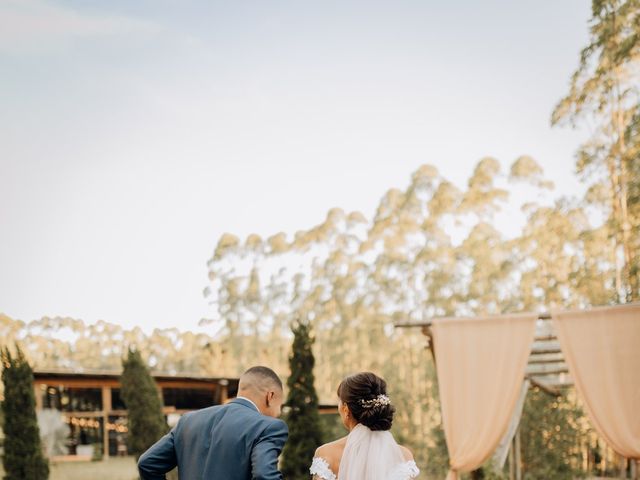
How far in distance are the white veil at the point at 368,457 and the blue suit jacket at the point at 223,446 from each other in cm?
95

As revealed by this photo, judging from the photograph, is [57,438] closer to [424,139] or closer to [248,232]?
[424,139]

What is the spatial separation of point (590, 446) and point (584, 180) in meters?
7.47

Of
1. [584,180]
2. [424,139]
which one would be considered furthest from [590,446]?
[424,139]

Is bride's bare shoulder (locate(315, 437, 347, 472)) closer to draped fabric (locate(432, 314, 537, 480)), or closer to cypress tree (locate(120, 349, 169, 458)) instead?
draped fabric (locate(432, 314, 537, 480))

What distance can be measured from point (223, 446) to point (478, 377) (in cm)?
560

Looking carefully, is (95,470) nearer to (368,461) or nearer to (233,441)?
(368,461)

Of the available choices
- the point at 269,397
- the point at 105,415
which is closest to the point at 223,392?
the point at 105,415

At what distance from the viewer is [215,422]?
3.01m

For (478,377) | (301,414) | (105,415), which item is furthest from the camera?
(105,415)

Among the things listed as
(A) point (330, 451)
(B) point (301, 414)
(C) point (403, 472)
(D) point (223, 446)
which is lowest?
(B) point (301, 414)

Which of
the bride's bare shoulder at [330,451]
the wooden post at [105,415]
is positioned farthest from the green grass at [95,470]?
the bride's bare shoulder at [330,451]

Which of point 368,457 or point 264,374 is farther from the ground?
point 264,374

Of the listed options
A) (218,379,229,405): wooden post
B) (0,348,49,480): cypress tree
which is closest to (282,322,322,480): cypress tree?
(0,348,49,480): cypress tree

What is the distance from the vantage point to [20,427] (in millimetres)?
13578
